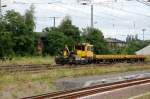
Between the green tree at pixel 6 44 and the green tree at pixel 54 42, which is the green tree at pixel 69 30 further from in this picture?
the green tree at pixel 6 44

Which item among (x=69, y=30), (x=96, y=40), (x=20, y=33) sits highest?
(x=69, y=30)

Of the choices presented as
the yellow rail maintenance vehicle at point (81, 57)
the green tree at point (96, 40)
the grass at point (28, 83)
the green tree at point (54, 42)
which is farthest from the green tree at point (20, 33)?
the grass at point (28, 83)

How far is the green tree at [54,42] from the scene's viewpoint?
90.4 meters

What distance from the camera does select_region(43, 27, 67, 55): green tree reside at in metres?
90.4

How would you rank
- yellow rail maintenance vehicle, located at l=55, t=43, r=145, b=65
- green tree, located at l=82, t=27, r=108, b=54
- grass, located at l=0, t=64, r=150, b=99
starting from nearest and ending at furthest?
grass, located at l=0, t=64, r=150, b=99, yellow rail maintenance vehicle, located at l=55, t=43, r=145, b=65, green tree, located at l=82, t=27, r=108, b=54

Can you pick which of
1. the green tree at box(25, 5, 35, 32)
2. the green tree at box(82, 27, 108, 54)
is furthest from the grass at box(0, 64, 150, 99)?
the green tree at box(82, 27, 108, 54)

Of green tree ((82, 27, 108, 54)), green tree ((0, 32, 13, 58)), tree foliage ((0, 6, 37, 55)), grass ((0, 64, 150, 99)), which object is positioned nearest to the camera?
grass ((0, 64, 150, 99))

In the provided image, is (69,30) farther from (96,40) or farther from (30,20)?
(30,20)

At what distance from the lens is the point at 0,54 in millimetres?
73250

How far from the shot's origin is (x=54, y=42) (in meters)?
91.7

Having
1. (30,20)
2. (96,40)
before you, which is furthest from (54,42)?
(96,40)

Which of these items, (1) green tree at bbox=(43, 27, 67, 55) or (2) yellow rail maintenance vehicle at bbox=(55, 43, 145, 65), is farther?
(1) green tree at bbox=(43, 27, 67, 55)

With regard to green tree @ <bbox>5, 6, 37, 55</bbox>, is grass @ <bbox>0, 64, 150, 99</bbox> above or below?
below

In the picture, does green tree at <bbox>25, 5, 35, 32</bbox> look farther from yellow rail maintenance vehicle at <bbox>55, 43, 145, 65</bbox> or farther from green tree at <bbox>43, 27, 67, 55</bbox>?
yellow rail maintenance vehicle at <bbox>55, 43, 145, 65</bbox>
